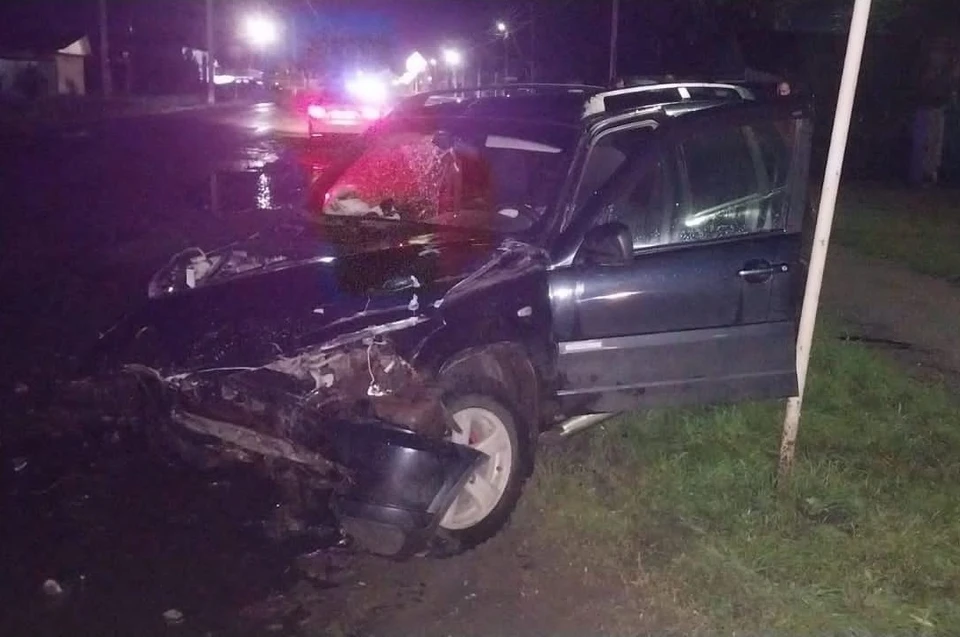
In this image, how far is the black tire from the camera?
14.2ft

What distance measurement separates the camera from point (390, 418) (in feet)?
13.5

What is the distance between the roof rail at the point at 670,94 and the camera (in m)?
5.41

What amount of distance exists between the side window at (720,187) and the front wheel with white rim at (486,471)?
4.68 ft

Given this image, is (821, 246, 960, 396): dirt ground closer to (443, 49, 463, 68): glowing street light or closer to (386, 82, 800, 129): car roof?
(386, 82, 800, 129): car roof

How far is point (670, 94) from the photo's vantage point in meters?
5.58

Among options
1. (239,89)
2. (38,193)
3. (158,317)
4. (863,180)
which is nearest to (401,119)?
(158,317)

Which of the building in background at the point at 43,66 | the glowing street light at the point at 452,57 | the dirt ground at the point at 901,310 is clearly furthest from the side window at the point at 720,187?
the glowing street light at the point at 452,57

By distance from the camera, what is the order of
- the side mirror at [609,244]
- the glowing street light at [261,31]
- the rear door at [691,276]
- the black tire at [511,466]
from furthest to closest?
1. the glowing street light at [261,31]
2. the rear door at [691,276]
3. the side mirror at [609,244]
4. the black tire at [511,466]

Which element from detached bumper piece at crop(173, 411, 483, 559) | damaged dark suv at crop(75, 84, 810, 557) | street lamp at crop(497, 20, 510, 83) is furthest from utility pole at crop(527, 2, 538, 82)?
detached bumper piece at crop(173, 411, 483, 559)

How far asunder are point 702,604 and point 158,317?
2.70 m

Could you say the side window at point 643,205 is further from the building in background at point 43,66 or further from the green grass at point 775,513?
the building in background at point 43,66

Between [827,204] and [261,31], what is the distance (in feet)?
255

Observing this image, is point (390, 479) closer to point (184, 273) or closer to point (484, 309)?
point (484, 309)

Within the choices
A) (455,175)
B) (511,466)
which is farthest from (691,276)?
(455,175)
